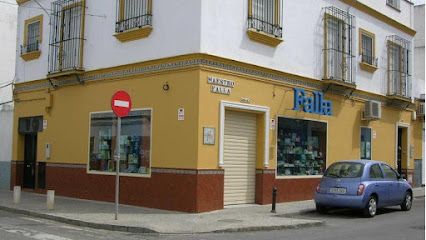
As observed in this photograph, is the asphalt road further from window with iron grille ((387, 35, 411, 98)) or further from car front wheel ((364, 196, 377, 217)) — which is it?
window with iron grille ((387, 35, 411, 98))

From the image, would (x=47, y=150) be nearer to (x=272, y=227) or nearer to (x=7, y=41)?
(x=272, y=227)

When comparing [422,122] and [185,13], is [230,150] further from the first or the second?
[422,122]

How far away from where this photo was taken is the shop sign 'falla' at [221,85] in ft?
48.6

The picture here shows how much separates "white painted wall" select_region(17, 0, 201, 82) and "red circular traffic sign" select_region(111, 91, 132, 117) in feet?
8.24

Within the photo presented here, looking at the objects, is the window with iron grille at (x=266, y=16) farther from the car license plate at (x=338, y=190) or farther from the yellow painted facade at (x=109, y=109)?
the car license plate at (x=338, y=190)

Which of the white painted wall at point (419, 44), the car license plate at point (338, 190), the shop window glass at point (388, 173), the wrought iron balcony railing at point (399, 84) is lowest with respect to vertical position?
the car license plate at point (338, 190)

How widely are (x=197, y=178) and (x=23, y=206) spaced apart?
5.23 metres

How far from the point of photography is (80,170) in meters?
17.9

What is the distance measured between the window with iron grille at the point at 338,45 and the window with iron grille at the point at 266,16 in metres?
2.86

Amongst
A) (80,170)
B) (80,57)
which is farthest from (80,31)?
(80,170)

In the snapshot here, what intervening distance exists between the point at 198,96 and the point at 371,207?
216 inches

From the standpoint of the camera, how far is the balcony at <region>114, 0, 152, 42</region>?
1579 centimetres

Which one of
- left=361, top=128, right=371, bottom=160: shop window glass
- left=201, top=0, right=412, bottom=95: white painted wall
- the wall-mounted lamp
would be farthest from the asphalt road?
left=361, top=128, right=371, bottom=160: shop window glass

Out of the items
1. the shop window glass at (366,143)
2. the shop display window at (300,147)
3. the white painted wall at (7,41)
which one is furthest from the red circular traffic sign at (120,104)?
the white painted wall at (7,41)
